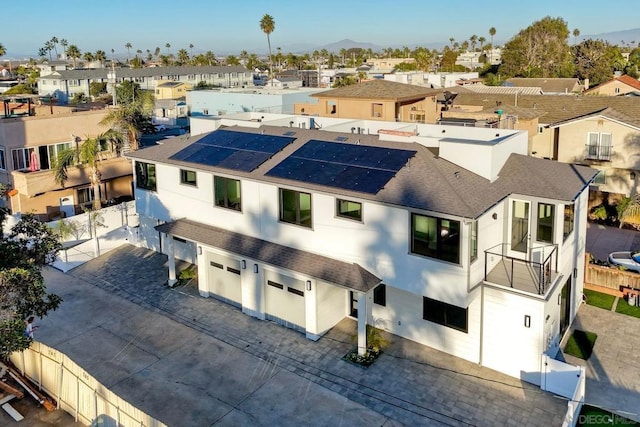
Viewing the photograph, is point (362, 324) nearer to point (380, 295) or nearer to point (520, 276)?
point (380, 295)

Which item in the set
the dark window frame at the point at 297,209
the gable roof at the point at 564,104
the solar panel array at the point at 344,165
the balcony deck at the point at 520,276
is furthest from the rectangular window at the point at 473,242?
the gable roof at the point at 564,104

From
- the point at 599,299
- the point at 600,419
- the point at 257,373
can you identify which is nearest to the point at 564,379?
the point at 600,419

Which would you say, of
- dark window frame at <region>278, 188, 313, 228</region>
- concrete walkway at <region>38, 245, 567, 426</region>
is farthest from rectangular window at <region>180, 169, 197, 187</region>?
dark window frame at <region>278, 188, 313, 228</region>

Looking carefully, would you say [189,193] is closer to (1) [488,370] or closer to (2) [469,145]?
(2) [469,145]

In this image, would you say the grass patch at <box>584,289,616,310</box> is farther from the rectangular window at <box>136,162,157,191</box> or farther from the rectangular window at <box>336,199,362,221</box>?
the rectangular window at <box>136,162,157,191</box>

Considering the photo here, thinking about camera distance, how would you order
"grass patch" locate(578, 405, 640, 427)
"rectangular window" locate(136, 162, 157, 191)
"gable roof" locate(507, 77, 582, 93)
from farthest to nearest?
"gable roof" locate(507, 77, 582, 93) < "rectangular window" locate(136, 162, 157, 191) < "grass patch" locate(578, 405, 640, 427)

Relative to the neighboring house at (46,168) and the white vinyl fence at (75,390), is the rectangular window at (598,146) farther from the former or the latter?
the white vinyl fence at (75,390)
